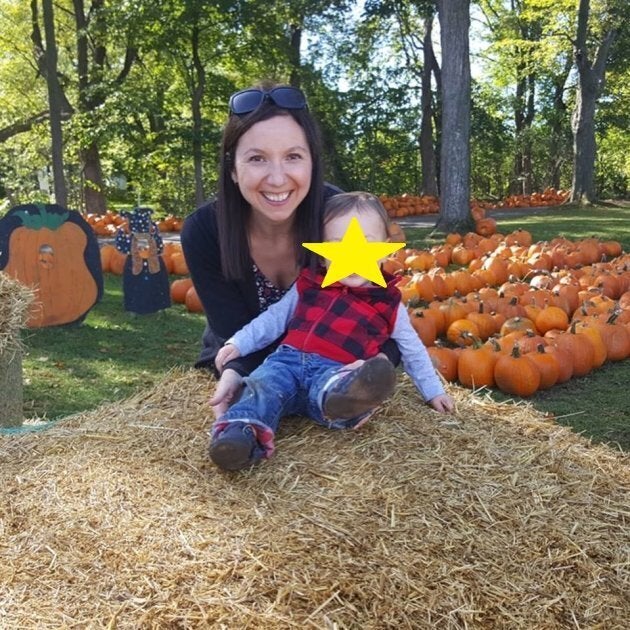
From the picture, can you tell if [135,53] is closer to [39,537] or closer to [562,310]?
[562,310]

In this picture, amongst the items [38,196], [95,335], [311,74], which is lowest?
[95,335]

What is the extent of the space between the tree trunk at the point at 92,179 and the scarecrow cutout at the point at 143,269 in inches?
470

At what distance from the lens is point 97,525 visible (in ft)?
6.22

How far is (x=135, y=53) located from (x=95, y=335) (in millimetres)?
14784

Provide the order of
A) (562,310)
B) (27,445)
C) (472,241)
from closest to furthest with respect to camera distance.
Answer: (27,445) < (562,310) < (472,241)

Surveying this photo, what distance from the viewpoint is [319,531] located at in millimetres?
1814

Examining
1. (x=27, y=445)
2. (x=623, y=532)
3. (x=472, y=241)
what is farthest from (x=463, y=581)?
(x=472, y=241)

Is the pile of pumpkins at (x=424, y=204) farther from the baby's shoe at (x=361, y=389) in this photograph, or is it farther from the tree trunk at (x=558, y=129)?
the baby's shoe at (x=361, y=389)

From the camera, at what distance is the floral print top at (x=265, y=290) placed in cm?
298

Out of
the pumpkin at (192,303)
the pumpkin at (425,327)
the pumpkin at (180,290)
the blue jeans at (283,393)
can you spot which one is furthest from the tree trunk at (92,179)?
the blue jeans at (283,393)

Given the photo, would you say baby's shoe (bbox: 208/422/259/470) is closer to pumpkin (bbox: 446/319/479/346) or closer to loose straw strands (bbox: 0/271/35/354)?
loose straw strands (bbox: 0/271/35/354)

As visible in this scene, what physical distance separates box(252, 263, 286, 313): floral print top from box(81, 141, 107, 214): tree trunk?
1670 centimetres

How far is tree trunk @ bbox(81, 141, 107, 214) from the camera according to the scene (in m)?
18.8

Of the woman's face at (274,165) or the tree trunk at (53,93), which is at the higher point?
the tree trunk at (53,93)
